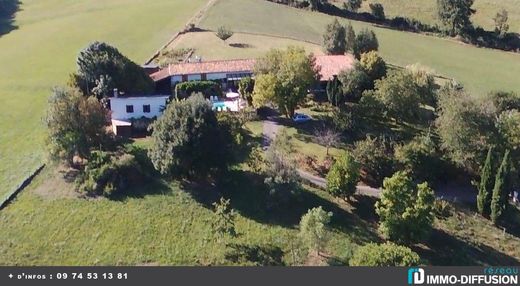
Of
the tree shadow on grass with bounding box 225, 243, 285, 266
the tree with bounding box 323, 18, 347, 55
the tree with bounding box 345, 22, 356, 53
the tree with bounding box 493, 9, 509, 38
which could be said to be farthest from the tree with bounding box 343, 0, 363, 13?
the tree shadow on grass with bounding box 225, 243, 285, 266

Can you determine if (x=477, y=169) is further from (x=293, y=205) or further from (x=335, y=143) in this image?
(x=293, y=205)

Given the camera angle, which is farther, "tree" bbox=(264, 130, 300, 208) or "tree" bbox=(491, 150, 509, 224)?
"tree" bbox=(264, 130, 300, 208)

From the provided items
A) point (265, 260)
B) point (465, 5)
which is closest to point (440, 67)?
point (465, 5)

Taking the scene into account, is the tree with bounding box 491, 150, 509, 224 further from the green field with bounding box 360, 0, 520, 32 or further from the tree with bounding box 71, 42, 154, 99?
the green field with bounding box 360, 0, 520, 32

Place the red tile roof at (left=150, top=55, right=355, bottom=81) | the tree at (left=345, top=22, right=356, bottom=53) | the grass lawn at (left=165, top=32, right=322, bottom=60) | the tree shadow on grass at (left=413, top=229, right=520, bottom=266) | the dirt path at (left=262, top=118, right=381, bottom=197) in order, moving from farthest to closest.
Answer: the grass lawn at (left=165, top=32, right=322, bottom=60), the tree at (left=345, top=22, right=356, bottom=53), the red tile roof at (left=150, top=55, right=355, bottom=81), the dirt path at (left=262, top=118, right=381, bottom=197), the tree shadow on grass at (left=413, top=229, right=520, bottom=266)

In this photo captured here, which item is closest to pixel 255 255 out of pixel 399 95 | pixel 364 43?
pixel 399 95

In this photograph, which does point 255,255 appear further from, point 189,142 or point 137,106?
point 137,106

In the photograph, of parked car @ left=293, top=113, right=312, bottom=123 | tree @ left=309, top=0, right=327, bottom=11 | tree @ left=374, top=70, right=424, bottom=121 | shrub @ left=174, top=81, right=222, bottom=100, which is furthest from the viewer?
tree @ left=309, top=0, right=327, bottom=11

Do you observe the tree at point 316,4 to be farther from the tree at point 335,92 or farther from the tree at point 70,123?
the tree at point 70,123
